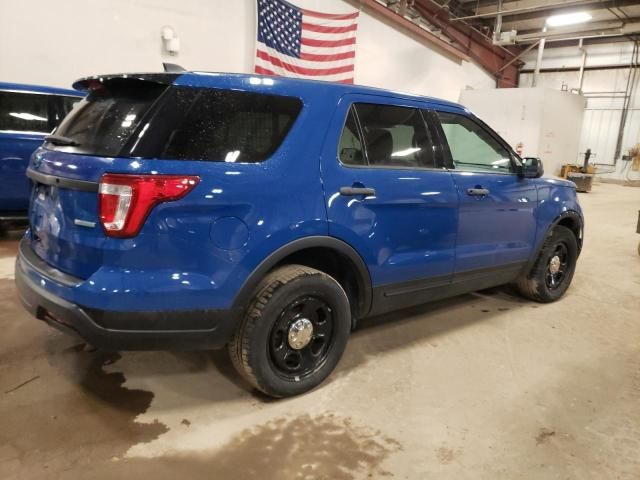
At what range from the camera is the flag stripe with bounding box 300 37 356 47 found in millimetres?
8635

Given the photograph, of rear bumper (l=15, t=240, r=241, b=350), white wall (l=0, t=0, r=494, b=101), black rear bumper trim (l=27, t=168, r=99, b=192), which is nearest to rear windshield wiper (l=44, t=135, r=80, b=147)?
black rear bumper trim (l=27, t=168, r=99, b=192)

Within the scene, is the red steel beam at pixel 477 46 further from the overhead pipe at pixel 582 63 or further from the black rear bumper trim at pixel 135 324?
the black rear bumper trim at pixel 135 324

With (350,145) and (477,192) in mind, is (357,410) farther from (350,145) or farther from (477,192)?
(477,192)

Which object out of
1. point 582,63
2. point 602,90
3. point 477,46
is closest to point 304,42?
point 477,46

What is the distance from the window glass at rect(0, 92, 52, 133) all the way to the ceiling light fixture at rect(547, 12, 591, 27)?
1294 cm

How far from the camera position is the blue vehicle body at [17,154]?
5133mm

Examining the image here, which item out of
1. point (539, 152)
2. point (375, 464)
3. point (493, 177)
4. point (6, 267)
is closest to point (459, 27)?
point (539, 152)

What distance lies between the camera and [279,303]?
231 centimetres

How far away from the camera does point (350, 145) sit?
257 cm

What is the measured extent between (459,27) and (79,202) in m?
14.8

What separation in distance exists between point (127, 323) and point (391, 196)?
1.52 m

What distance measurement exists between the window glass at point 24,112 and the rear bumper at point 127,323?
374 centimetres

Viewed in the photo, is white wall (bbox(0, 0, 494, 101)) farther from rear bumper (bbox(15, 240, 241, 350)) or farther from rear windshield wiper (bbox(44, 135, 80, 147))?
rear bumper (bbox(15, 240, 241, 350))

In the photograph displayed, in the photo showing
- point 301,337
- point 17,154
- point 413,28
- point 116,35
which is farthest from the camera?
point 413,28
